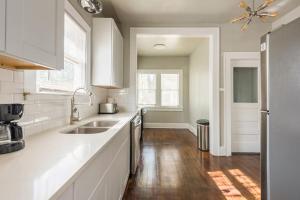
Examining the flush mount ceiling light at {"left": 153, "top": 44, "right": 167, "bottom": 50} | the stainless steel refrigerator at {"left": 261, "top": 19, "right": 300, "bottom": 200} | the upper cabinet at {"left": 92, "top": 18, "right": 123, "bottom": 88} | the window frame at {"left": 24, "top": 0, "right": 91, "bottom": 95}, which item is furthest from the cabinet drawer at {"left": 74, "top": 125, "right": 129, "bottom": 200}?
the flush mount ceiling light at {"left": 153, "top": 44, "right": 167, "bottom": 50}

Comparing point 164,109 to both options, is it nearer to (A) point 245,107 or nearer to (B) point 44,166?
(A) point 245,107

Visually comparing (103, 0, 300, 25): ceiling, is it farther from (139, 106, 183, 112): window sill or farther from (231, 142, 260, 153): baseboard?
(139, 106, 183, 112): window sill

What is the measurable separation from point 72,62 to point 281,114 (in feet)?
7.47

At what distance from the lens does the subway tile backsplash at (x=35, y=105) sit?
125 cm

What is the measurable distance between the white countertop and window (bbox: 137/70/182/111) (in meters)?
5.88

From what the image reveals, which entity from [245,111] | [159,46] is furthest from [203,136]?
[159,46]

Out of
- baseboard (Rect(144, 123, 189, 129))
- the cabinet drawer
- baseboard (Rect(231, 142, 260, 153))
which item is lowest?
baseboard (Rect(231, 142, 260, 153))

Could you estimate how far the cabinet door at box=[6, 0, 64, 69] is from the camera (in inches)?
33.4

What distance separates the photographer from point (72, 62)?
96.5 inches

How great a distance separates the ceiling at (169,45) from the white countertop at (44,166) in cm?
399

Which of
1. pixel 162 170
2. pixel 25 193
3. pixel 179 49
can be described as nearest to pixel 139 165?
pixel 162 170

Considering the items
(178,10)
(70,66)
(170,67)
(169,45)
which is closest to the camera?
(70,66)

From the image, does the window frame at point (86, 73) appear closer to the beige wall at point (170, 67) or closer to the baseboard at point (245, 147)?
the baseboard at point (245, 147)

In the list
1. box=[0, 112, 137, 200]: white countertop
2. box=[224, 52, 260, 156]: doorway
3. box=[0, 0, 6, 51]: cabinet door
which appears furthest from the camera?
box=[224, 52, 260, 156]: doorway
